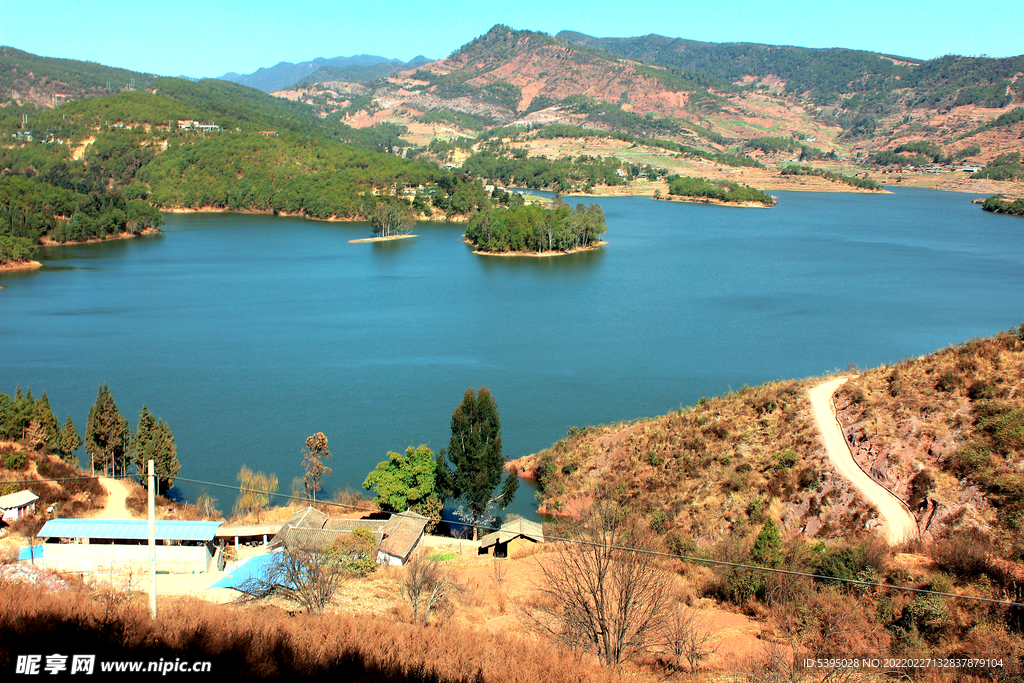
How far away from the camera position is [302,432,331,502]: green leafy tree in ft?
45.0

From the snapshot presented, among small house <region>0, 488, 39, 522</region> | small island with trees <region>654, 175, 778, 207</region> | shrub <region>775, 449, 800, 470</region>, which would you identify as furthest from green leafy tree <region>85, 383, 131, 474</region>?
small island with trees <region>654, 175, 778, 207</region>

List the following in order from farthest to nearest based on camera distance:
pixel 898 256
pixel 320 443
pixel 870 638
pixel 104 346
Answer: pixel 898 256 → pixel 104 346 → pixel 320 443 → pixel 870 638

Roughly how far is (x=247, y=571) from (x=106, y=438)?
21.9 feet

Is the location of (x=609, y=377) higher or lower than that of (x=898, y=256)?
lower

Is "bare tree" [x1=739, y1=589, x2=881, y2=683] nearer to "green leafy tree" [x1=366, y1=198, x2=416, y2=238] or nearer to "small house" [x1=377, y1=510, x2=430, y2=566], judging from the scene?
"small house" [x1=377, y1=510, x2=430, y2=566]

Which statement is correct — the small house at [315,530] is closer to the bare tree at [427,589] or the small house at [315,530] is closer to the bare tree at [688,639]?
the bare tree at [427,589]

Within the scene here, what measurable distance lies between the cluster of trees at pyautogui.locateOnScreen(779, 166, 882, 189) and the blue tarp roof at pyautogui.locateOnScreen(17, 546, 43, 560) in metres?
79.1

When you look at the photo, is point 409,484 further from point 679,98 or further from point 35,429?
point 679,98

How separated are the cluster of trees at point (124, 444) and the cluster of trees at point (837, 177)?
75.7 m

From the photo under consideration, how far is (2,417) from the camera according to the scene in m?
14.3

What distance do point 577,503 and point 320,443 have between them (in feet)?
16.3

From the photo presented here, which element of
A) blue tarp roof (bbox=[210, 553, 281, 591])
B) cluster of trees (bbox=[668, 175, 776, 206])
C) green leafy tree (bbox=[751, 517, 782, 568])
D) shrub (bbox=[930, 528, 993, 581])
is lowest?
blue tarp roof (bbox=[210, 553, 281, 591])

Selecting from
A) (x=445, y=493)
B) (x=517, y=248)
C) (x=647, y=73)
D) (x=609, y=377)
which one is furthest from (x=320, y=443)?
(x=647, y=73)

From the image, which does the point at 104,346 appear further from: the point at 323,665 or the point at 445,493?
the point at 323,665
